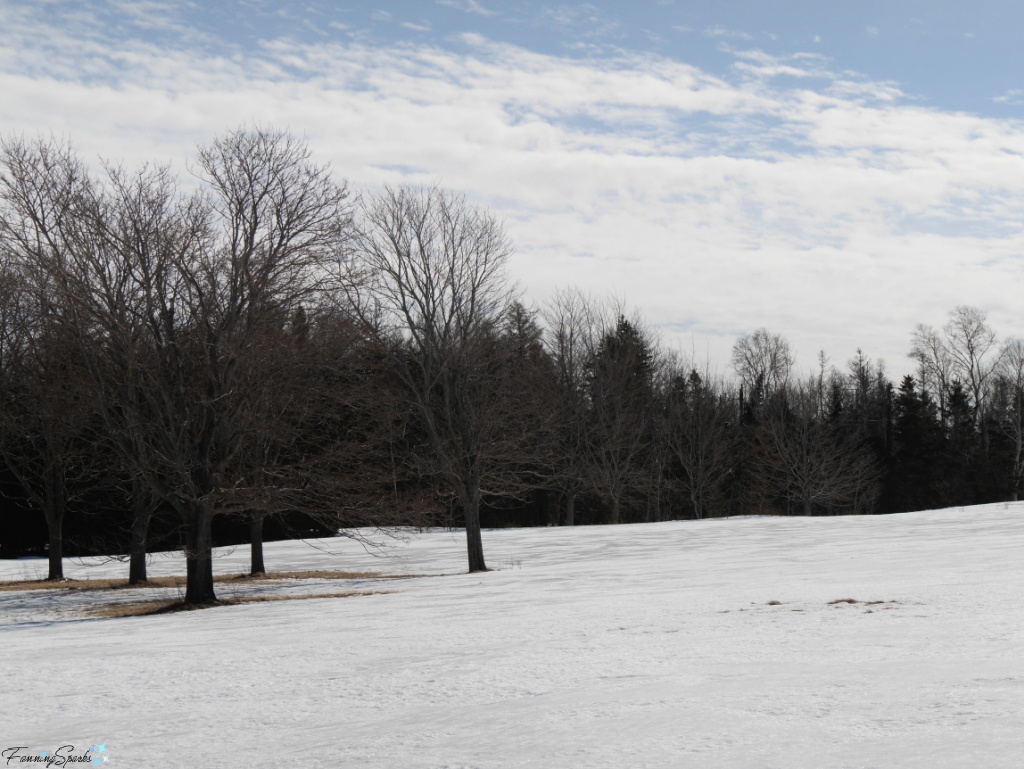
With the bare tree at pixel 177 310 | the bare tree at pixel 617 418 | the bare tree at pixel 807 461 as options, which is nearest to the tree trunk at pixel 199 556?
the bare tree at pixel 177 310

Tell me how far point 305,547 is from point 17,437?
11.0 meters

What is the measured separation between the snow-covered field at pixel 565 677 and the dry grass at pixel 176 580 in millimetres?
7256

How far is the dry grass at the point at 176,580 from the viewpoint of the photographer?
68.2 ft

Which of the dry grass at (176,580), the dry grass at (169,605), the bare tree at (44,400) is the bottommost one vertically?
the dry grass at (176,580)

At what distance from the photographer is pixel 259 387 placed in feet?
53.4

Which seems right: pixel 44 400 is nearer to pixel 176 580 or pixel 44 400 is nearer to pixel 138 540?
pixel 138 540

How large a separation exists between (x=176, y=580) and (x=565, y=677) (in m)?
16.7

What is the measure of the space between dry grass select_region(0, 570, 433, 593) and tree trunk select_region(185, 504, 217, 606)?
11.9ft

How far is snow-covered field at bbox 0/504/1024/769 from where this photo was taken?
4.87 metres

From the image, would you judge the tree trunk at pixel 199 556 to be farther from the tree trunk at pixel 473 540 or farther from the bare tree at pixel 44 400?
the tree trunk at pixel 473 540

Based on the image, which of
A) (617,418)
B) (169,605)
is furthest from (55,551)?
(617,418)

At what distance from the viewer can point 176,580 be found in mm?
21109

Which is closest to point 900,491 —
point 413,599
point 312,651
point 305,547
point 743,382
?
point 743,382

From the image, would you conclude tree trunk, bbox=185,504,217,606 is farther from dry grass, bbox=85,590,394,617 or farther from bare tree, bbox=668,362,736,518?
bare tree, bbox=668,362,736,518
